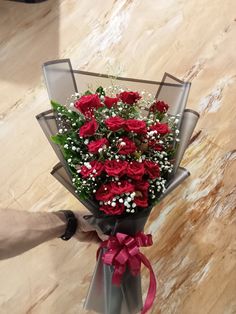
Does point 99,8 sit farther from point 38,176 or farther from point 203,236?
point 203,236

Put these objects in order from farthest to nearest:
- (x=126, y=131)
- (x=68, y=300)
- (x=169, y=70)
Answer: (x=169, y=70), (x=68, y=300), (x=126, y=131)

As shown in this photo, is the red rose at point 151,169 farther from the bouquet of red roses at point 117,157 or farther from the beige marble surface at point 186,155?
the beige marble surface at point 186,155

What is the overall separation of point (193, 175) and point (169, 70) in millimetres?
370

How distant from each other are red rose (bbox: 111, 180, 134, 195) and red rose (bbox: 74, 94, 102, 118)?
6.7 inches

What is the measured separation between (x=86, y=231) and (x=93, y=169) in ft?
1.10

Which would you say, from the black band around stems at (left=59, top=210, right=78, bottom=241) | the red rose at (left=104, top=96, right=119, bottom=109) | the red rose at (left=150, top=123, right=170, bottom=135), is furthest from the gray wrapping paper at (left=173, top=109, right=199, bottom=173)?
the black band around stems at (left=59, top=210, right=78, bottom=241)

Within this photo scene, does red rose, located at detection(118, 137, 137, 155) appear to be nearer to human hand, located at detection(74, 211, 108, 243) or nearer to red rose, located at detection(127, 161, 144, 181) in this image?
red rose, located at detection(127, 161, 144, 181)

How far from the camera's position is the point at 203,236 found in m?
1.29

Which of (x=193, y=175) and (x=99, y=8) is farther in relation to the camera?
(x=99, y=8)

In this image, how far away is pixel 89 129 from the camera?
2.92ft

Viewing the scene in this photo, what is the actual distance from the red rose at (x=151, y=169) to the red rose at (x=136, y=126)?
2.9 inches

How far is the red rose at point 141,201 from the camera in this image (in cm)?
91

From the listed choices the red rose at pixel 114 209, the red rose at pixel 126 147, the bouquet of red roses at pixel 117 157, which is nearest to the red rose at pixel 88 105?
the bouquet of red roses at pixel 117 157

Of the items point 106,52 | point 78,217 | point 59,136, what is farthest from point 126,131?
point 106,52
